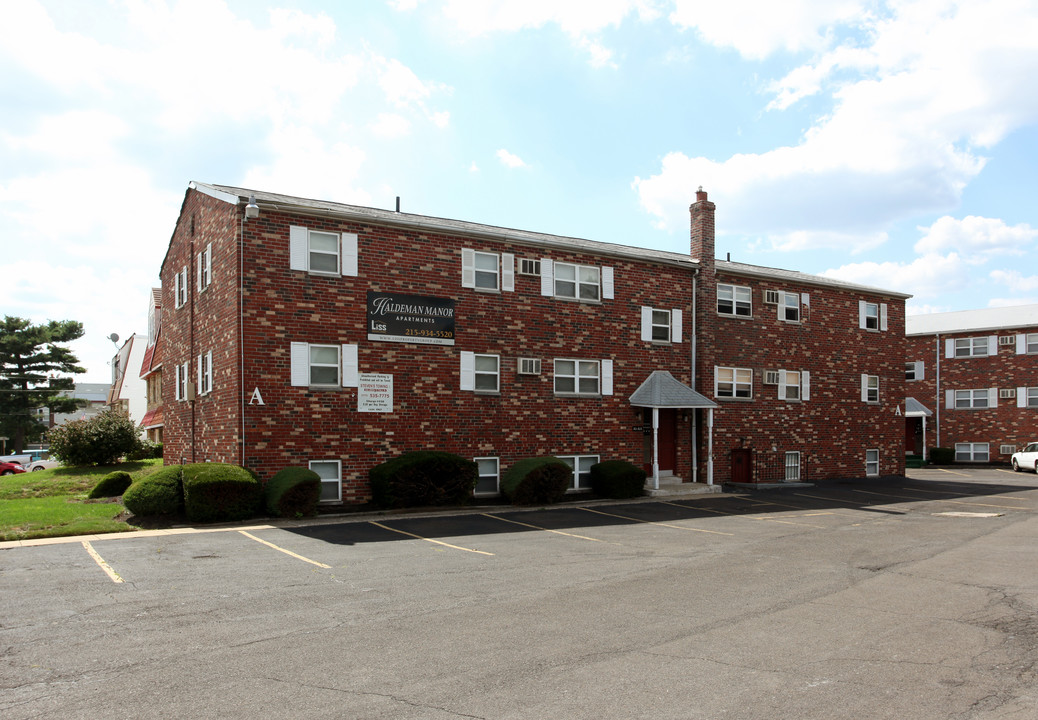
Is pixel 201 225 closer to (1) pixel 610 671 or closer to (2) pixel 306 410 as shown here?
(2) pixel 306 410

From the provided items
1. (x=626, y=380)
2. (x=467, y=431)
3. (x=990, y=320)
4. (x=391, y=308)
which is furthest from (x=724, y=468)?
(x=990, y=320)

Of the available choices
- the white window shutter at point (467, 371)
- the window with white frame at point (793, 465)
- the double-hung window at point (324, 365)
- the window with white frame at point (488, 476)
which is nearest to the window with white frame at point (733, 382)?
the window with white frame at point (793, 465)

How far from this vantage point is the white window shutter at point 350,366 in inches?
734

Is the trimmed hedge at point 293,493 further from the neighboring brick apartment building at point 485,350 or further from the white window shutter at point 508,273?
the white window shutter at point 508,273

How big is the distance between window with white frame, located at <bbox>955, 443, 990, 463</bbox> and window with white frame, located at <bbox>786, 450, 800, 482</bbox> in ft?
71.4

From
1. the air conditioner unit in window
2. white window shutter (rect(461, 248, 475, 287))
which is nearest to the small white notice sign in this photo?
white window shutter (rect(461, 248, 475, 287))

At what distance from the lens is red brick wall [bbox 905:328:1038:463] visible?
133 feet

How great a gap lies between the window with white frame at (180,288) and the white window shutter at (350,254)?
295 inches

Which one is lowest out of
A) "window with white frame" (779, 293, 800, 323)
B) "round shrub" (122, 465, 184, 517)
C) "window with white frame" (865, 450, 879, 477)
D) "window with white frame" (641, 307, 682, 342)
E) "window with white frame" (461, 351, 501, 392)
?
"window with white frame" (865, 450, 879, 477)

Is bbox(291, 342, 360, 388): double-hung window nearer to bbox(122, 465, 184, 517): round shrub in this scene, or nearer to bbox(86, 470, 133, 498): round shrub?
bbox(122, 465, 184, 517): round shrub

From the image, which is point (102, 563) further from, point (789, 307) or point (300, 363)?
point (789, 307)

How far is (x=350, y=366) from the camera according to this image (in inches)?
737

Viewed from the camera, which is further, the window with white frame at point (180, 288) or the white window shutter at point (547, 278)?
the window with white frame at point (180, 288)

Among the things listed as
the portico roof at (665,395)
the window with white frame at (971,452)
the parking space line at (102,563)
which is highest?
the portico roof at (665,395)
